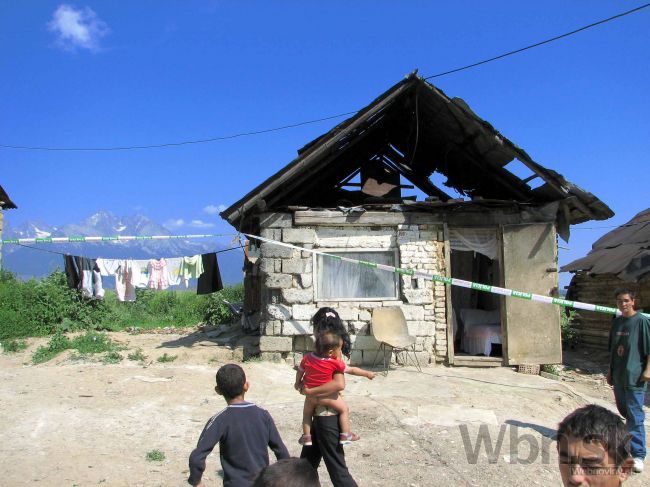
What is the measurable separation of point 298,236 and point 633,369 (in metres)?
5.97

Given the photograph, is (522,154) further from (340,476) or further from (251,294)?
(251,294)

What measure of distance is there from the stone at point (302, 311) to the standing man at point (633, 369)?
5.34 m

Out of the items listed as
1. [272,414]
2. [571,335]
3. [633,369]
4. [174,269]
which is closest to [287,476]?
[633,369]

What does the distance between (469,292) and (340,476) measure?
10160mm

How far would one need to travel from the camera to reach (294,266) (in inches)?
379

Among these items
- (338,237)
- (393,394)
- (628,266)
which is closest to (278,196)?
(338,237)

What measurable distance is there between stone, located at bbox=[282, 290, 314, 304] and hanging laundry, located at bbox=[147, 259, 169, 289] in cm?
375

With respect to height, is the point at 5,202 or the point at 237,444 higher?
the point at 5,202

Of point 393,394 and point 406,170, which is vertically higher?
point 406,170

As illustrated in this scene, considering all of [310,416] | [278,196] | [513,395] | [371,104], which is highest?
[371,104]

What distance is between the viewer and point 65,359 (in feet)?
33.3

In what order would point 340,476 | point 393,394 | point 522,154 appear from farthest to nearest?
point 522,154, point 393,394, point 340,476

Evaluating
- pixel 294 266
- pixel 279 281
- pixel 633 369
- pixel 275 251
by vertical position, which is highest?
pixel 275 251

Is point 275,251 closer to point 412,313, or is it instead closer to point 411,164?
point 412,313
